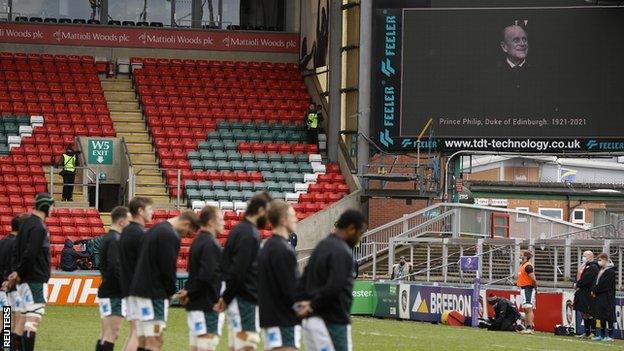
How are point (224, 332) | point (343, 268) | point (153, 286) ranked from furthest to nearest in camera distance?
1. point (224, 332)
2. point (153, 286)
3. point (343, 268)

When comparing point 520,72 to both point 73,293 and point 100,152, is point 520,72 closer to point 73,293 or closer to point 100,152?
point 100,152

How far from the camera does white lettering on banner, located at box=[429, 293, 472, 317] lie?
31.8 meters

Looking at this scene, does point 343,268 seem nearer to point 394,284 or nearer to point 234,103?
point 394,284

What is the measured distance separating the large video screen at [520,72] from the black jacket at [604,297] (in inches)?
445

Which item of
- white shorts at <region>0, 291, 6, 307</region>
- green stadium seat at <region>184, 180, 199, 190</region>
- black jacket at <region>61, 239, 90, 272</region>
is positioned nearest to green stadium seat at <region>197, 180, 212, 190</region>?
green stadium seat at <region>184, 180, 199, 190</region>

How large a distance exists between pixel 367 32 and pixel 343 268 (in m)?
28.8

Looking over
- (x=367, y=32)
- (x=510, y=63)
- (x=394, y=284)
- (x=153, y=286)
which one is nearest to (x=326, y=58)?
(x=367, y=32)

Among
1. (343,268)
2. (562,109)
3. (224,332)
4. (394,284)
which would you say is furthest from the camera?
(562,109)

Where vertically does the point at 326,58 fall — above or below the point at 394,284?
above

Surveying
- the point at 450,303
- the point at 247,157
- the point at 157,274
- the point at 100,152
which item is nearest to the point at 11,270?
the point at 157,274

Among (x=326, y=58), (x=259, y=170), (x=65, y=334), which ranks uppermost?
(x=326, y=58)

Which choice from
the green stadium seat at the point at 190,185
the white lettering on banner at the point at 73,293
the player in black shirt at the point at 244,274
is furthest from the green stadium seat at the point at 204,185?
the player in black shirt at the point at 244,274

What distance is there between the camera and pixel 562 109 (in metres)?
38.6

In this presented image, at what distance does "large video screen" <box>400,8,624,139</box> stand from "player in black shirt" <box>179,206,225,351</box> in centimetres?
2434
